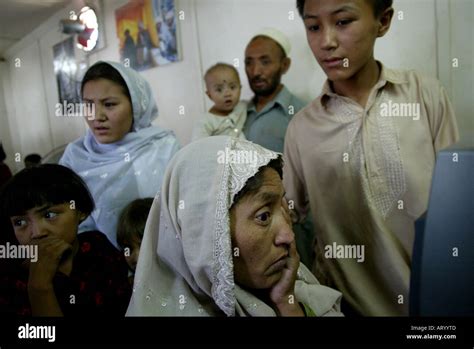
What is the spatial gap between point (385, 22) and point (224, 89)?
423mm

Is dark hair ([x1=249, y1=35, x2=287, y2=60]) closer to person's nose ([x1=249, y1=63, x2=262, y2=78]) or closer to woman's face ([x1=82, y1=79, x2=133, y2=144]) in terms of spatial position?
person's nose ([x1=249, y1=63, x2=262, y2=78])

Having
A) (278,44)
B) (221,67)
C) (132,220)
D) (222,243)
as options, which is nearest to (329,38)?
(278,44)

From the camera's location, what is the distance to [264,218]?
973mm

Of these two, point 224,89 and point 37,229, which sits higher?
point 224,89

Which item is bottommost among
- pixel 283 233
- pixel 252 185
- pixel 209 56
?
pixel 283 233

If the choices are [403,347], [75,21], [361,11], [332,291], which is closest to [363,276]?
[332,291]

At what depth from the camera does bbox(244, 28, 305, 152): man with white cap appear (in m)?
1.09

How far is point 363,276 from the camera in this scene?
1106 millimetres

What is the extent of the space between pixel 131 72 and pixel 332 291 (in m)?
0.75

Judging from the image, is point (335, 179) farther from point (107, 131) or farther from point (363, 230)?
point (107, 131)

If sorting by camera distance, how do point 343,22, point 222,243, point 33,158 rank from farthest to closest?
point 33,158 < point 343,22 < point 222,243

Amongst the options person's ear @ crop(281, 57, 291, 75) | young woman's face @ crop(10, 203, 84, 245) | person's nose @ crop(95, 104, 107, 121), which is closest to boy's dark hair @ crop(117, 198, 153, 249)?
young woman's face @ crop(10, 203, 84, 245)

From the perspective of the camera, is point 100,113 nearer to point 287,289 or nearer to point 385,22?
point 287,289

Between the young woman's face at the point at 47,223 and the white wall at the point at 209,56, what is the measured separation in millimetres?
174
